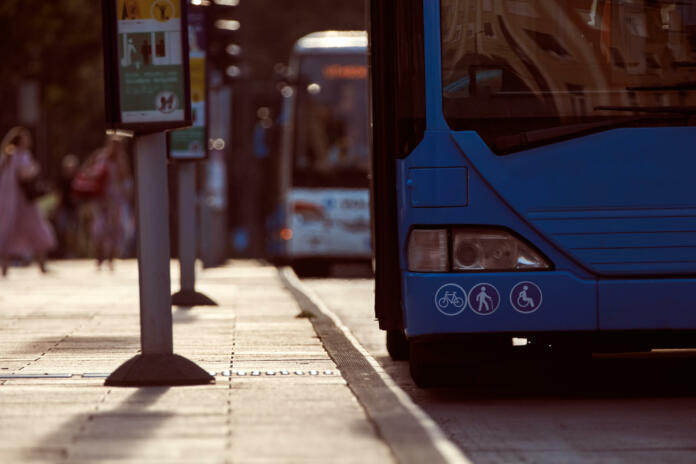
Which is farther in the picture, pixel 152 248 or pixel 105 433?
pixel 152 248

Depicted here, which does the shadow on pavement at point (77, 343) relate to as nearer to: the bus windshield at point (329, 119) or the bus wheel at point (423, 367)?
the bus wheel at point (423, 367)

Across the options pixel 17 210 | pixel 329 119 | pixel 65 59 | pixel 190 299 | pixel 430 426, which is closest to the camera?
pixel 430 426

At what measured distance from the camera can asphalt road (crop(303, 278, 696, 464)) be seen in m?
6.98

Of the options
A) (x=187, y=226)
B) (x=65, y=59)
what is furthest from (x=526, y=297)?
(x=65, y=59)

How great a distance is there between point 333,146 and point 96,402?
17210mm

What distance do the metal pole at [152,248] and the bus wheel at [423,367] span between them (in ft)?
4.16

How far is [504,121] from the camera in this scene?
8484 mm

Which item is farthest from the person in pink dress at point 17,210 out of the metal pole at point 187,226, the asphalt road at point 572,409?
the asphalt road at point 572,409

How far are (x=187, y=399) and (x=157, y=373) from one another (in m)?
0.72

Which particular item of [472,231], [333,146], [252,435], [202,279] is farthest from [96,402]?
[333,146]

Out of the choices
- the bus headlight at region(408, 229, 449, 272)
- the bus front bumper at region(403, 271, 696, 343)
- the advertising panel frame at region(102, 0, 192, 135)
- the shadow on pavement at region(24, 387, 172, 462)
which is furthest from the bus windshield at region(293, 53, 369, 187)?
the shadow on pavement at region(24, 387, 172, 462)

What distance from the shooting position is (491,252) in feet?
27.3

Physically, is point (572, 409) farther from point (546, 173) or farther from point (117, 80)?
point (117, 80)

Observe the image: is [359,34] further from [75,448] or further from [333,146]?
[75,448]
